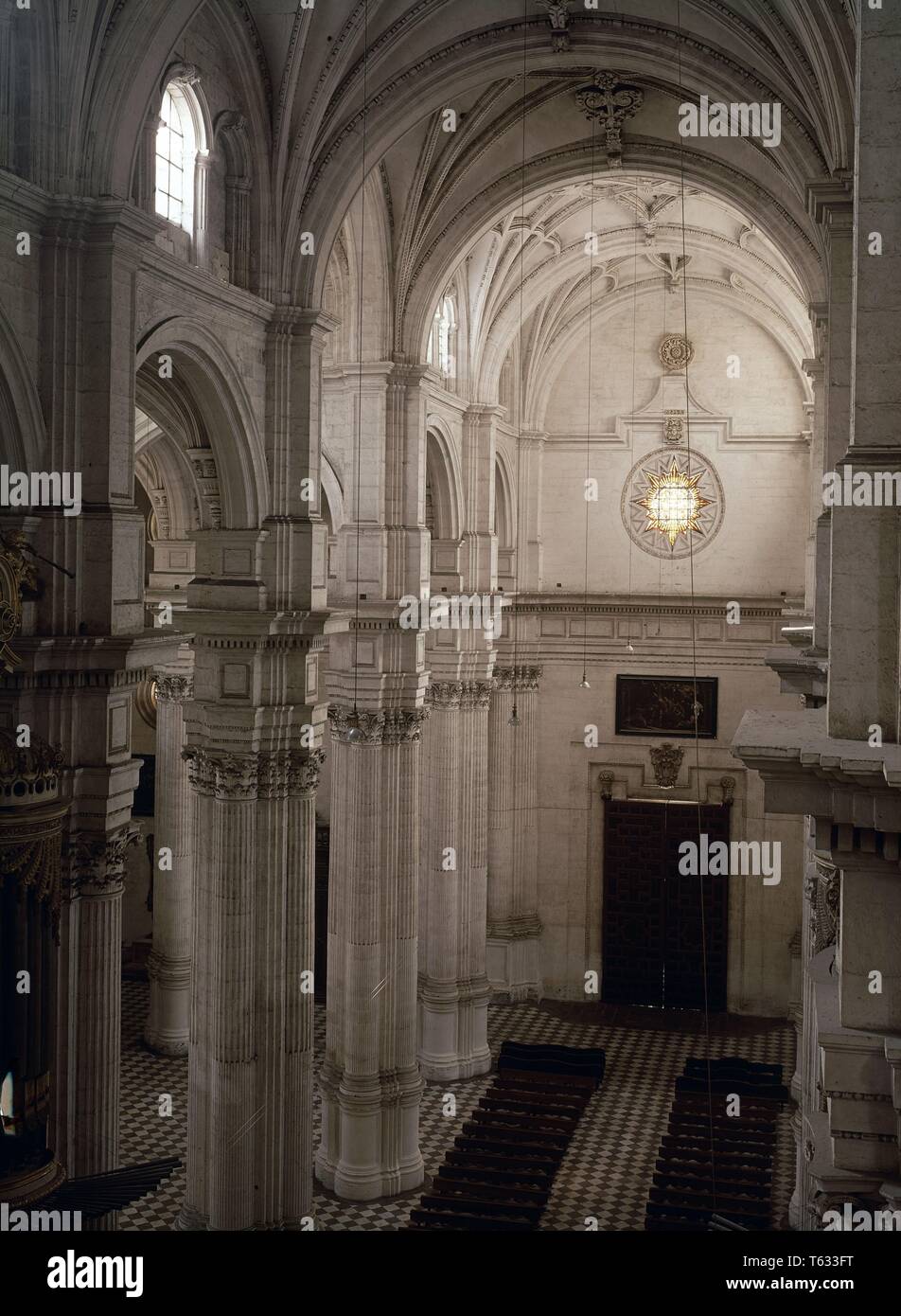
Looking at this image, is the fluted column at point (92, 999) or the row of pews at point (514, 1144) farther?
the row of pews at point (514, 1144)

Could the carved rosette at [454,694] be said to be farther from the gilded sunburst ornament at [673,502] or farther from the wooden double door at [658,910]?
the gilded sunburst ornament at [673,502]

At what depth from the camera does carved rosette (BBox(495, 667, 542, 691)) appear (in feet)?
96.6

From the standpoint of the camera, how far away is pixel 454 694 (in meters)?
24.8

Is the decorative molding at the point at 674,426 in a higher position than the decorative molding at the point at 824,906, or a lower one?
higher

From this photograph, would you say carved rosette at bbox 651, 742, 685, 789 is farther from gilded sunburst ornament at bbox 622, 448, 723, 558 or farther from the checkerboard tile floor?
the checkerboard tile floor

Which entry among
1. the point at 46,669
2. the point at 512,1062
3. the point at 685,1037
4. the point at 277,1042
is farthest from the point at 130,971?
the point at 46,669

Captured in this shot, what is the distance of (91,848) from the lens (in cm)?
1159

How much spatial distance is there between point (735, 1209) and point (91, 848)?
38.6 feet

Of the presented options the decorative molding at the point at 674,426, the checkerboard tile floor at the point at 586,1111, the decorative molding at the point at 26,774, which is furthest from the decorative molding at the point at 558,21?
the checkerboard tile floor at the point at 586,1111

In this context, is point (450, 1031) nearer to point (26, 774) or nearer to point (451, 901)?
point (451, 901)

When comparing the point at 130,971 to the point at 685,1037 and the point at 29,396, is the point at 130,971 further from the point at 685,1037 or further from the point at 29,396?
the point at 29,396

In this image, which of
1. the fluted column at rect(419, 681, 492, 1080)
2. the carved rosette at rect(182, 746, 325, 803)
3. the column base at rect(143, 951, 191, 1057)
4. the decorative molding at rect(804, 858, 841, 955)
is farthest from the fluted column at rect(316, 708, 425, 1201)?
the decorative molding at rect(804, 858, 841, 955)

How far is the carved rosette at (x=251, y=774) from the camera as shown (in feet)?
49.4

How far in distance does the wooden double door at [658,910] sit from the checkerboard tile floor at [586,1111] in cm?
66
